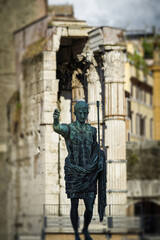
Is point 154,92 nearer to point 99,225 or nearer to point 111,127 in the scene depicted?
point 111,127

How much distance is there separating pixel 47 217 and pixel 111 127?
1.67 m

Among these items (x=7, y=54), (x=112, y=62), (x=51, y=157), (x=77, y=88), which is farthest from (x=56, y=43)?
(x=7, y=54)

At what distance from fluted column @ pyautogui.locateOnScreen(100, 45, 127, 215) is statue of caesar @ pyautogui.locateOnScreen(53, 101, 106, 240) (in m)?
3.29

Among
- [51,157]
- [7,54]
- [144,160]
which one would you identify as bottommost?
[51,157]

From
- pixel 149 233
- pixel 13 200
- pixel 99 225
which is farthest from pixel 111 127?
pixel 13 200

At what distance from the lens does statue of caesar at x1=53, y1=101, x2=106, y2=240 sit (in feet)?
32.4

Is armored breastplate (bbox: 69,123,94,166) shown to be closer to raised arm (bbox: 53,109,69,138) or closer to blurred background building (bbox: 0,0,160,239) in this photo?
raised arm (bbox: 53,109,69,138)

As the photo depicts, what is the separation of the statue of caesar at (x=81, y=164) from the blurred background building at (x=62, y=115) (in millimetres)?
967

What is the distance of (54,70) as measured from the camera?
1431 cm

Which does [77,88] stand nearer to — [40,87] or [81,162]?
[40,87]

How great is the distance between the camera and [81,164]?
32.7 ft

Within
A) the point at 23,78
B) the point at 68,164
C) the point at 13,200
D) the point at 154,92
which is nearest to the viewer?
the point at 68,164

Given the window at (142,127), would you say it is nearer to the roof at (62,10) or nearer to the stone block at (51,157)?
the roof at (62,10)

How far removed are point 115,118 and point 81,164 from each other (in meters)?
3.65
